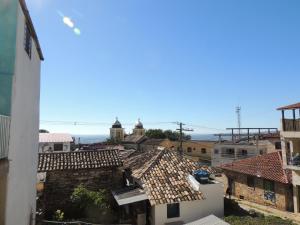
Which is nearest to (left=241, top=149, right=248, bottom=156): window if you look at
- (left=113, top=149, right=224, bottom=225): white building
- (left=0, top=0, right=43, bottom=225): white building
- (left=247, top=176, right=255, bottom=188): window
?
(left=247, top=176, right=255, bottom=188): window

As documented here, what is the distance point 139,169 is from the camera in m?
25.0

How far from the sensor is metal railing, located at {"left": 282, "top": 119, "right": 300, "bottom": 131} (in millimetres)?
22891

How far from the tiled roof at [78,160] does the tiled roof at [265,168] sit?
1320 cm

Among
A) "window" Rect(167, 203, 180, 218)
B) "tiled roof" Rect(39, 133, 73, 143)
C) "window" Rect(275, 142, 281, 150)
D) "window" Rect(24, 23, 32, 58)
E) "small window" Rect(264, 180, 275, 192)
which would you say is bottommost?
→ "window" Rect(167, 203, 180, 218)

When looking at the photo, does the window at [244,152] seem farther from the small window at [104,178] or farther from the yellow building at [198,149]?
the small window at [104,178]

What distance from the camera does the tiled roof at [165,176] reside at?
20.3 m

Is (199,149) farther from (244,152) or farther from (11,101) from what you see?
(11,101)

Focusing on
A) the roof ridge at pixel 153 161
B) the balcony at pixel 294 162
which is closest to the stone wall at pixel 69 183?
the roof ridge at pixel 153 161

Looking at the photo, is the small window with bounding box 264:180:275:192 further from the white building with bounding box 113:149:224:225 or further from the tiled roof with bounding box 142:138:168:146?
the tiled roof with bounding box 142:138:168:146

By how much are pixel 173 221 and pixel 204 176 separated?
15.1ft

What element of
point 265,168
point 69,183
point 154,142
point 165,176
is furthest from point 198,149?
point 69,183

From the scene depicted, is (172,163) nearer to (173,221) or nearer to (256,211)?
(173,221)

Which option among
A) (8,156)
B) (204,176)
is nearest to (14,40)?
(8,156)

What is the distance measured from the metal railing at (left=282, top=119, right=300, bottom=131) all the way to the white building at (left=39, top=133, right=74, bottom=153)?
3617 cm
